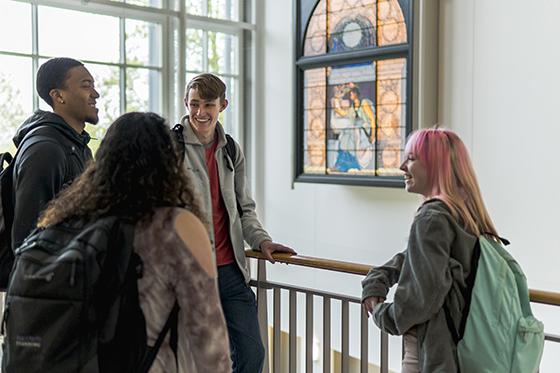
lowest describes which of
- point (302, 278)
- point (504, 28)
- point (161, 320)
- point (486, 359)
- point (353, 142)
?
point (302, 278)

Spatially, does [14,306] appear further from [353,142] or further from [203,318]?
[353,142]

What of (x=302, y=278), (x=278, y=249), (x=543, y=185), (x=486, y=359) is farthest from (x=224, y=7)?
(x=486, y=359)

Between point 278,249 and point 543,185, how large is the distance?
8.47ft

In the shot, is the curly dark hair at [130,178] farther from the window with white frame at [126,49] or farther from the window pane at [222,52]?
the window pane at [222,52]

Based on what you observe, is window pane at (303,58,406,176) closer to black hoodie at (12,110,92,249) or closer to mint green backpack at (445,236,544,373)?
black hoodie at (12,110,92,249)

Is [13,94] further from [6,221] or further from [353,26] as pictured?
[6,221]

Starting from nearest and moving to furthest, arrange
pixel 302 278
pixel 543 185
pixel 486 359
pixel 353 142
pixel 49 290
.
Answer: pixel 49 290 < pixel 486 359 < pixel 543 185 < pixel 353 142 < pixel 302 278

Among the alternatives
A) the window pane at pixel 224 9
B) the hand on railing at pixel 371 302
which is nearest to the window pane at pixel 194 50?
the window pane at pixel 224 9

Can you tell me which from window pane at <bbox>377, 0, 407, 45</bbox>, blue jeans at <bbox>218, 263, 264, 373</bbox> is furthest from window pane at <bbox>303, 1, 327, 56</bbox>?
blue jeans at <bbox>218, 263, 264, 373</bbox>

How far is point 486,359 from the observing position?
1852mm

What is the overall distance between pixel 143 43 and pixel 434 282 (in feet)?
16.2

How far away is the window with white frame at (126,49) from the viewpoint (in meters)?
5.54

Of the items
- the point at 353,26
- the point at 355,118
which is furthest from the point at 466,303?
the point at 353,26

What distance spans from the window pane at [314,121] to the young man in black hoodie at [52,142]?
11.6 ft
